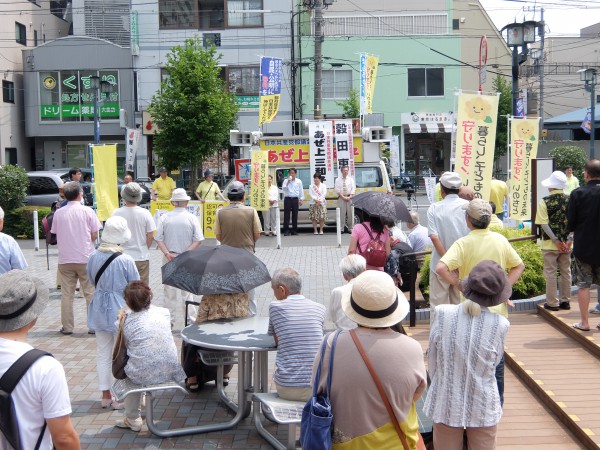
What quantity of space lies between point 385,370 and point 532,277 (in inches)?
252

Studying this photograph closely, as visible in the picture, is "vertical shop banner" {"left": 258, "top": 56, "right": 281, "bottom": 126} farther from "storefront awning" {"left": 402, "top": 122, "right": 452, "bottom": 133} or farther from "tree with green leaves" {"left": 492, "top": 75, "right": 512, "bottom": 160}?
"tree with green leaves" {"left": 492, "top": 75, "right": 512, "bottom": 160}

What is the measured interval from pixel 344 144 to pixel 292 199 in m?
2.04

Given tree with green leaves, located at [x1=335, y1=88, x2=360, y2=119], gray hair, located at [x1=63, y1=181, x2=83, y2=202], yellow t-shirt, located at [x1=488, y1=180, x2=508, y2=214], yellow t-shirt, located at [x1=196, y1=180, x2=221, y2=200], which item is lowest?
yellow t-shirt, located at [x1=196, y1=180, x2=221, y2=200]

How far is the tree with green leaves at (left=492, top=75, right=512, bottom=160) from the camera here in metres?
35.3

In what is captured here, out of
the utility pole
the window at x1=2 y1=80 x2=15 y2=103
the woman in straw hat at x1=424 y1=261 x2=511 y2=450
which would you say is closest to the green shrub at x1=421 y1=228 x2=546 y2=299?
the woman in straw hat at x1=424 y1=261 x2=511 y2=450

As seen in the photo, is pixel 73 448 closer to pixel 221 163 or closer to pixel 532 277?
pixel 532 277

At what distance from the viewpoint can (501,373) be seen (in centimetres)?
477

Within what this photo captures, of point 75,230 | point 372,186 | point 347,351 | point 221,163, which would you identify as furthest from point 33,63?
point 347,351

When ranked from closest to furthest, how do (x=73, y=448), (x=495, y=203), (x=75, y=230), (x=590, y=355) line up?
(x=73, y=448) < (x=590, y=355) < (x=75, y=230) < (x=495, y=203)

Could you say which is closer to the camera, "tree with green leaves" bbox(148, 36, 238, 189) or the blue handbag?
the blue handbag

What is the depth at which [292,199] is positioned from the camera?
1961 centimetres

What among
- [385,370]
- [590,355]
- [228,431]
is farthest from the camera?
[590,355]

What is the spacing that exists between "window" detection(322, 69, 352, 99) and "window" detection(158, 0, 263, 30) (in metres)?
4.31

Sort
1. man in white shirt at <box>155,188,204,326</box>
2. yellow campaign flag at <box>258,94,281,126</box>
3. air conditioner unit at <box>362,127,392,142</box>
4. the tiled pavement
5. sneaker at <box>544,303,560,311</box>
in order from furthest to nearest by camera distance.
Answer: yellow campaign flag at <box>258,94,281,126</box>, air conditioner unit at <box>362,127,392,142</box>, man in white shirt at <box>155,188,204,326</box>, sneaker at <box>544,303,560,311</box>, the tiled pavement
